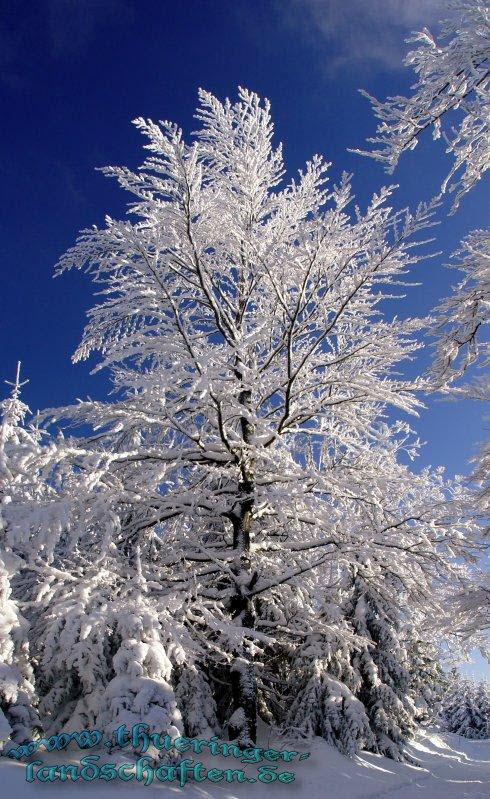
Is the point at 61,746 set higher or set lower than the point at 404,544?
lower

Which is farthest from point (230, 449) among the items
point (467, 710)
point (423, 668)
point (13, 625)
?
point (467, 710)

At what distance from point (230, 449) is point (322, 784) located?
5.13 metres

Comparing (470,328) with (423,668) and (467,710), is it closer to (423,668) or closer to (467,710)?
(423,668)

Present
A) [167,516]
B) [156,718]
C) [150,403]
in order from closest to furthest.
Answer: [156,718], [150,403], [167,516]

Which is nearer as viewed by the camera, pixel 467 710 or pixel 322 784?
pixel 322 784

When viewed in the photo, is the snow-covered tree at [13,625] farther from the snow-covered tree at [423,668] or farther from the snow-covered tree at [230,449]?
the snow-covered tree at [423,668]

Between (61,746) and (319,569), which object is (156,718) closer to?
(61,746)

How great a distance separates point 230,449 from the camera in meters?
7.89

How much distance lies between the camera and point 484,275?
6699 mm

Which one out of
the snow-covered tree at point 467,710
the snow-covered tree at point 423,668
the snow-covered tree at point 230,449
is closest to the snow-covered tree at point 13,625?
the snow-covered tree at point 230,449

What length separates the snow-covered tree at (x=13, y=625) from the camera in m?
4.97

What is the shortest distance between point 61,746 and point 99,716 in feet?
1.88

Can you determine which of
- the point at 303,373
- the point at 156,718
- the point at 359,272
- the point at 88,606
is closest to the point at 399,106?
the point at 359,272

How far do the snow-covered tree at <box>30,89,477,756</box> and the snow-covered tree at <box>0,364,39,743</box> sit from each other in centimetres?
33
